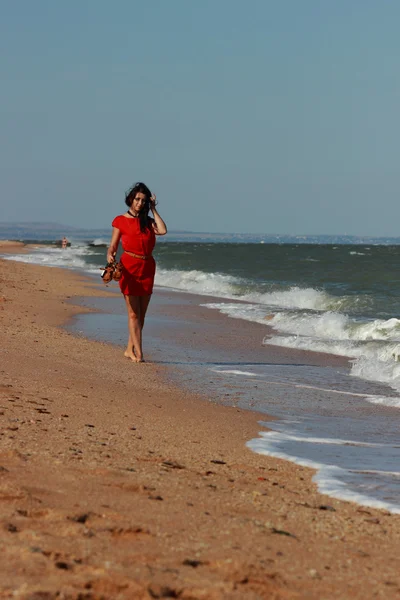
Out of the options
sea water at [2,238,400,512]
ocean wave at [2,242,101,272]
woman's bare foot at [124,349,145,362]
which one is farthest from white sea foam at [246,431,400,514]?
ocean wave at [2,242,101,272]

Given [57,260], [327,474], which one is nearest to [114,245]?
[327,474]

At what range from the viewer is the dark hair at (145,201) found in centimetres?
956

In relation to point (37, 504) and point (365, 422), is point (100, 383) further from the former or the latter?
point (37, 504)

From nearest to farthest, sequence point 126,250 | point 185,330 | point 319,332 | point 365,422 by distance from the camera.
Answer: point 365,422
point 126,250
point 185,330
point 319,332

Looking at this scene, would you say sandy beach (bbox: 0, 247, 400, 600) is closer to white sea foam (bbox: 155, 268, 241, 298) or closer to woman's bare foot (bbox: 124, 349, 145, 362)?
woman's bare foot (bbox: 124, 349, 145, 362)

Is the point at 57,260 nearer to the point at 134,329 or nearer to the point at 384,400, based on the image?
the point at 134,329

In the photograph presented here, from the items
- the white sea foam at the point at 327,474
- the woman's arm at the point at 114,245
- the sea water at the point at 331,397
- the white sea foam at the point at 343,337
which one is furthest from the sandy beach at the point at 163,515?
the white sea foam at the point at 343,337

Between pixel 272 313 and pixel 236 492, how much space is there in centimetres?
1419

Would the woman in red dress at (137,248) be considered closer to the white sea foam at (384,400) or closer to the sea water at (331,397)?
the sea water at (331,397)

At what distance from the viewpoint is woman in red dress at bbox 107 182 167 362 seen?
9672 millimetres

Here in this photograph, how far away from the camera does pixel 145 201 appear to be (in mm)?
9648

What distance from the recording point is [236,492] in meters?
4.32

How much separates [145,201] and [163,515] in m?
6.30

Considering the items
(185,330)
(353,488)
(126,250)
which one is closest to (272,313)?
(185,330)
